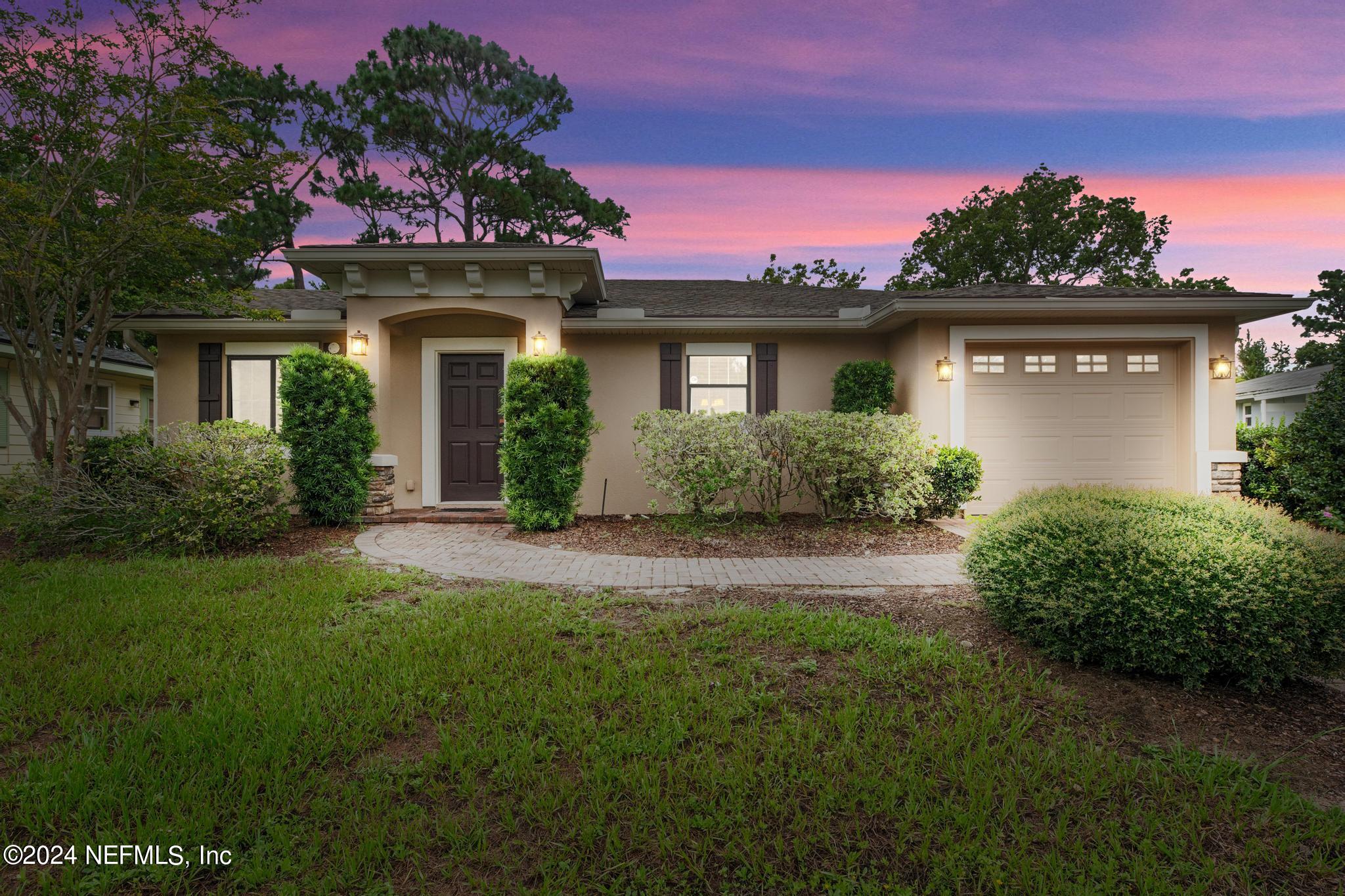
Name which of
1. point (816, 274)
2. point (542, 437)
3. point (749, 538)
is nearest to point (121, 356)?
point (542, 437)

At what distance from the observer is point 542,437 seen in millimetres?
7578

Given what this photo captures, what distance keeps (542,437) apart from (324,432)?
9.24 feet

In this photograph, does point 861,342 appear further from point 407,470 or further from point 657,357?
point 407,470

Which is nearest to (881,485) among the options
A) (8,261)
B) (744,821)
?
(744,821)

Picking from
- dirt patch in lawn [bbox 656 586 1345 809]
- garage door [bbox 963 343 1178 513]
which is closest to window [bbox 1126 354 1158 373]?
garage door [bbox 963 343 1178 513]

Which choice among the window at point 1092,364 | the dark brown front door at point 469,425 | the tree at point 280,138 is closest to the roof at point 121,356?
the tree at point 280,138

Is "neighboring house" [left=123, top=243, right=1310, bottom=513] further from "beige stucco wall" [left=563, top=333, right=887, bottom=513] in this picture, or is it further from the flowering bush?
the flowering bush

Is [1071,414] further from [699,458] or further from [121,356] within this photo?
[121,356]

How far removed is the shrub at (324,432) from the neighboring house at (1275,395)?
20.8 metres

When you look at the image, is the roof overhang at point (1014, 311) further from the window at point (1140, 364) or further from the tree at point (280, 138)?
the tree at point (280, 138)

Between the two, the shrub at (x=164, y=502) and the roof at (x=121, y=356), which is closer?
the shrub at (x=164, y=502)

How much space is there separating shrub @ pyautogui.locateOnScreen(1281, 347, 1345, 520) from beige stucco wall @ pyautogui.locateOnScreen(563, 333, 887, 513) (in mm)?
5379

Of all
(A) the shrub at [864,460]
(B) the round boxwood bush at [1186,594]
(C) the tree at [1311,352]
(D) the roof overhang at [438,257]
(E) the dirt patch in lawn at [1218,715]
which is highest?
(C) the tree at [1311,352]

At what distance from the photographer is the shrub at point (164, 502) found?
626 cm
